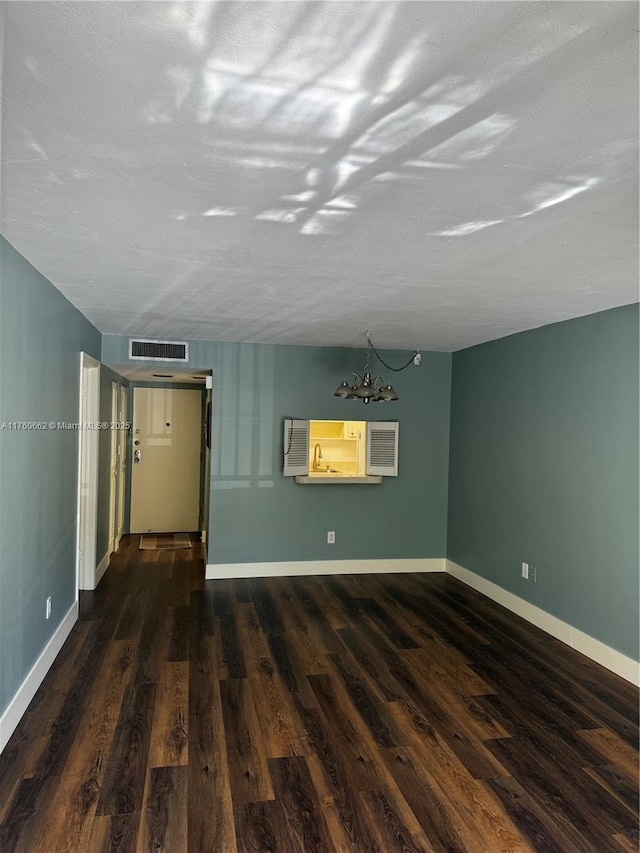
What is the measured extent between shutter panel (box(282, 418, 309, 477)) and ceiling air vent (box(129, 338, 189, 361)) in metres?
1.23

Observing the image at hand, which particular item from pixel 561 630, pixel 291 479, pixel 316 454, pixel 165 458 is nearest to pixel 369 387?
pixel 291 479

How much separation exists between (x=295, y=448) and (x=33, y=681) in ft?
10.4

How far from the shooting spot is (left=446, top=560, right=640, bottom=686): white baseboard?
143 inches

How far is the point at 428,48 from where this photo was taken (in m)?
1.21

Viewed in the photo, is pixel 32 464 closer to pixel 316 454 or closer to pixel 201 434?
pixel 316 454

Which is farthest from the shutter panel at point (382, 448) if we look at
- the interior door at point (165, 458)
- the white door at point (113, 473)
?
the interior door at point (165, 458)

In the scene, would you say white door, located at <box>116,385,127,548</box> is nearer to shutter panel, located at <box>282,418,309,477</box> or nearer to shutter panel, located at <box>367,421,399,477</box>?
shutter panel, located at <box>282,418,309,477</box>

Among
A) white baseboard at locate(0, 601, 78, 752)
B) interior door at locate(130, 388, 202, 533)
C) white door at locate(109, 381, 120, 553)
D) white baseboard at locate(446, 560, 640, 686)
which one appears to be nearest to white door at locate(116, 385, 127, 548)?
white door at locate(109, 381, 120, 553)

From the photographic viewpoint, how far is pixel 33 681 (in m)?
3.18

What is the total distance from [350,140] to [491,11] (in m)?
0.54

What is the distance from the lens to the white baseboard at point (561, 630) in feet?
11.9

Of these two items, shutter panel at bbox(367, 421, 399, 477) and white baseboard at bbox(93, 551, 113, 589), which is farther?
shutter panel at bbox(367, 421, 399, 477)

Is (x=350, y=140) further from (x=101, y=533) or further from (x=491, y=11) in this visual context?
(x=101, y=533)

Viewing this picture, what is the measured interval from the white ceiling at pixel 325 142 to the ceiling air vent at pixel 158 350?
224 centimetres
